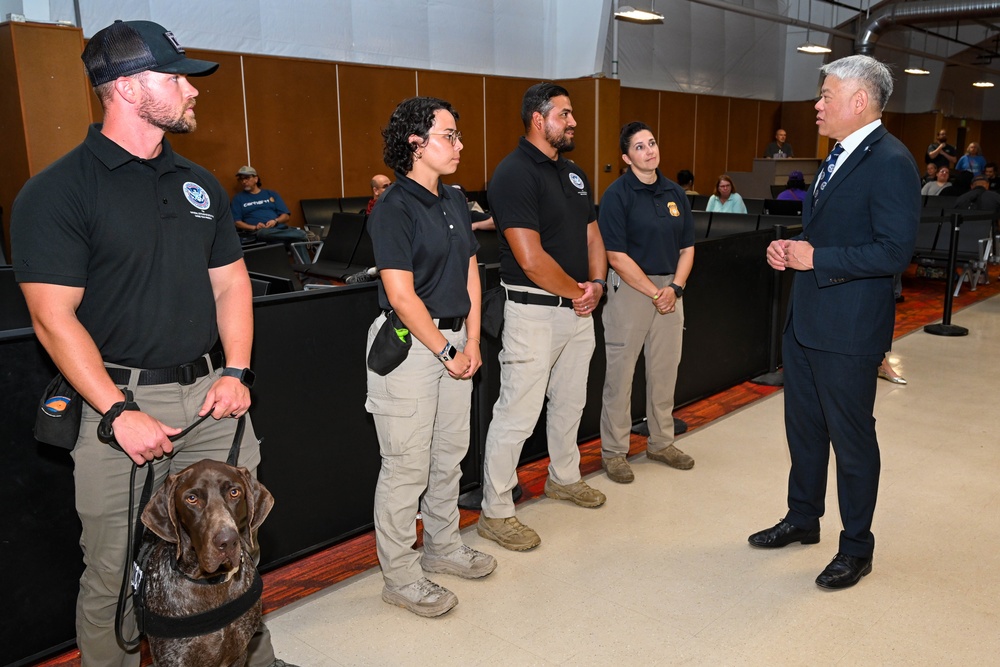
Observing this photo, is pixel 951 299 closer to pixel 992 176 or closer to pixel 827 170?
pixel 827 170

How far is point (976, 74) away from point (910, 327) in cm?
2169

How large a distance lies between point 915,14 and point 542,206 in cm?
1549

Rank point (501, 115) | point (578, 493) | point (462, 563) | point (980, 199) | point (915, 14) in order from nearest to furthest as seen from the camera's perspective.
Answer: point (462, 563) < point (578, 493) < point (980, 199) < point (501, 115) < point (915, 14)

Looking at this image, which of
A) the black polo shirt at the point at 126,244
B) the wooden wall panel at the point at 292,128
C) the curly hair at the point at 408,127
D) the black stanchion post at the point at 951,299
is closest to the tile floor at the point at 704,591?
the black polo shirt at the point at 126,244

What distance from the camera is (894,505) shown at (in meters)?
3.58

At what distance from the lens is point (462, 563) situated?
2982 millimetres

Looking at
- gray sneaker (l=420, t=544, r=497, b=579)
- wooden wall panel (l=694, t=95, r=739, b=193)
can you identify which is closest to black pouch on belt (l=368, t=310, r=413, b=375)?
gray sneaker (l=420, t=544, r=497, b=579)

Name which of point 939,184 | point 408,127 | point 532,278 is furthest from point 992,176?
point 408,127

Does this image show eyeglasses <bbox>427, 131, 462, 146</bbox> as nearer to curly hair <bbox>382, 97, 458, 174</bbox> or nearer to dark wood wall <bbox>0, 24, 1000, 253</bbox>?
curly hair <bbox>382, 97, 458, 174</bbox>

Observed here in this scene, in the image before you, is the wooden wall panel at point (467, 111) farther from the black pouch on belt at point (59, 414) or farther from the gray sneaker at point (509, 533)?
the black pouch on belt at point (59, 414)

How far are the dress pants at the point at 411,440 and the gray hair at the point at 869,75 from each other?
60.1 inches

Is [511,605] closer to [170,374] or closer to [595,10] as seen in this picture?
[170,374]

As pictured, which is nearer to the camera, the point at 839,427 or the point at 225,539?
the point at 225,539

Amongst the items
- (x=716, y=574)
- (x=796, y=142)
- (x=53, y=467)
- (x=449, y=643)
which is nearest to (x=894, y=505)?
(x=716, y=574)
